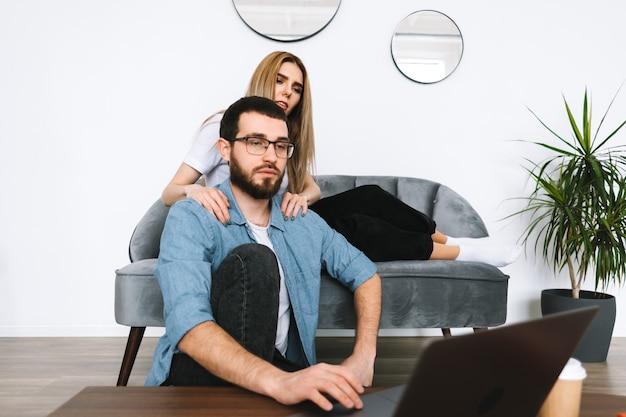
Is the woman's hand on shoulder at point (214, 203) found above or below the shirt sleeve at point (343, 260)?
above

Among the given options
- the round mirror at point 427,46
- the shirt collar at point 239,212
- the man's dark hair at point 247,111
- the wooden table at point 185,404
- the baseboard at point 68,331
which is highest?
the round mirror at point 427,46

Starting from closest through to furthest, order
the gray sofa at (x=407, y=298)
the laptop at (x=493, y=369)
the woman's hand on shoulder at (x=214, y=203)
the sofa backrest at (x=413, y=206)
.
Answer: the laptop at (x=493, y=369), the woman's hand on shoulder at (x=214, y=203), the gray sofa at (x=407, y=298), the sofa backrest at (x=413, y=206)

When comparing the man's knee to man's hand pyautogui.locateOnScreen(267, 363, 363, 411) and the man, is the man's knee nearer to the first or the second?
the man

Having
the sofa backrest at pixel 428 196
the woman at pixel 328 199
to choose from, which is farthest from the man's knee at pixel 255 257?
the sofa backrest at pixel 428 196

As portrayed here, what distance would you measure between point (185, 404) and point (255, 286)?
0.39 m

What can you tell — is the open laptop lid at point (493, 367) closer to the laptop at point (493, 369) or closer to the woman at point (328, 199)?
the laptop at point (493, 369)

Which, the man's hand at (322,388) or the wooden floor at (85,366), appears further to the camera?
the wooden floor at (85,366)

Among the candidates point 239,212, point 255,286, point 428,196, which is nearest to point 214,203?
point 239,212

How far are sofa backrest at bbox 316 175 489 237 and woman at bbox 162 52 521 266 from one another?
0.32m

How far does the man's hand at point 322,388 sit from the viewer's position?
0.81 m

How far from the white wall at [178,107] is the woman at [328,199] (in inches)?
35.9

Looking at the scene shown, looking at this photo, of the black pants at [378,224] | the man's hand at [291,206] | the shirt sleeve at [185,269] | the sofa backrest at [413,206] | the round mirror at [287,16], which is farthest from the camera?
the round mirror at [287,16]

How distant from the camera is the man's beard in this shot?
142cm

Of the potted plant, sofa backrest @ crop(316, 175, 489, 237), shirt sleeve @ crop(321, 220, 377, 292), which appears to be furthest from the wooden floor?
shirt sleeve @ crop(321, 220, 377, 292)
